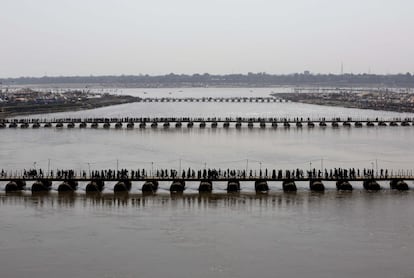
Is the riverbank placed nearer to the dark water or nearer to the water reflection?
the water reflection

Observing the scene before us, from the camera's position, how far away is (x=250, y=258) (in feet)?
64.7

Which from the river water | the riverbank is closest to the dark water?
the river water

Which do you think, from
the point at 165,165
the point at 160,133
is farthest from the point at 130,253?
the point at 160,133

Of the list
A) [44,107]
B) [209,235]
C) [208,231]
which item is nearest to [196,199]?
[208,231]

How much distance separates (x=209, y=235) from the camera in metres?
22.1

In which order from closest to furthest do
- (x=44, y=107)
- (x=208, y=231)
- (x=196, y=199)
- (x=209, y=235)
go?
(x=209, y=235)
(x=208, y=231)
(x=196, y=199)
(x=44, y=107)

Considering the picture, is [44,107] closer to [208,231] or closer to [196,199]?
[196,199]

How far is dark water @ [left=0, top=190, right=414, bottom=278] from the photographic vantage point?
1894cm

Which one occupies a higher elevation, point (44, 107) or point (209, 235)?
point (44, 107)

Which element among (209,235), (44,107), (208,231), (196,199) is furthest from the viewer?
(44,107)

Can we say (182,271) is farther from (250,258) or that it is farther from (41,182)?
(41,182)

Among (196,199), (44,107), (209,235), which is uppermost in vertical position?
(44,107)

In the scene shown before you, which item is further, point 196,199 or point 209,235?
point 196,199

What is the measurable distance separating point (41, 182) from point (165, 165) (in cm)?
945
